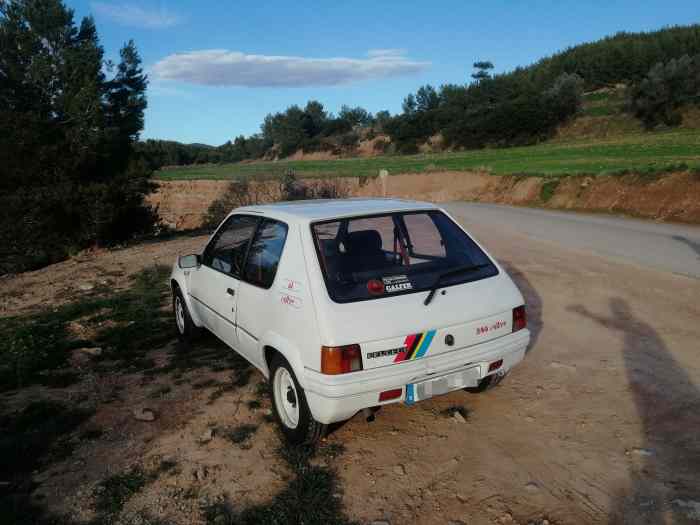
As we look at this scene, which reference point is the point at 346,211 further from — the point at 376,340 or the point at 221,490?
the point at 221,490

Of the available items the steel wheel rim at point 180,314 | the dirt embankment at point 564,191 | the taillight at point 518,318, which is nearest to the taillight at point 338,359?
the taillight at point 518,318

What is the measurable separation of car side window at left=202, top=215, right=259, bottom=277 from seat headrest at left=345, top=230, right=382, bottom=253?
94 cm

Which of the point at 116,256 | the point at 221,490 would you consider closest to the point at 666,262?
the point at 221,490

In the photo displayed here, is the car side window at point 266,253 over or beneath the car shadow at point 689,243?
over

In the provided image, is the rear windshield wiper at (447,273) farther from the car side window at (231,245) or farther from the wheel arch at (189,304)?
the wheel arch at (189,304)

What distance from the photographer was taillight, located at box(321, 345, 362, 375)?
327cm

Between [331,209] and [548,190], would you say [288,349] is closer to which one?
[331,209]

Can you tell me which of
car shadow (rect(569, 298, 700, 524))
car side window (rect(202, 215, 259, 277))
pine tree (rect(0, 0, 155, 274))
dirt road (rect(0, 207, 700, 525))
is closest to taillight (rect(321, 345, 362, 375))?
dirt road (rect(0, 207, 700, 525))

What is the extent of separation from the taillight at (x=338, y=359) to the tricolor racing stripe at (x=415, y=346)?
293 millimetres

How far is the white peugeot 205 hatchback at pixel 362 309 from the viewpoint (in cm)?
335

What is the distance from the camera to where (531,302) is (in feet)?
24.6

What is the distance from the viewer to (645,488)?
3178 mm

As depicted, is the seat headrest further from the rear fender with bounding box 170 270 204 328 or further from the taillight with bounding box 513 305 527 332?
the rear fender with bounding box 170 270 204 328

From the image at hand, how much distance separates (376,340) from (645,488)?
1.78m
